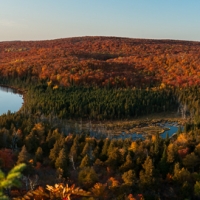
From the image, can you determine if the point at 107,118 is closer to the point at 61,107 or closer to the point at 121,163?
the point at 61,107

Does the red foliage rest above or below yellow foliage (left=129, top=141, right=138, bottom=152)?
below

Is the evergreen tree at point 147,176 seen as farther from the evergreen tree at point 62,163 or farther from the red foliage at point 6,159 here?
the red foliage at point 6,159

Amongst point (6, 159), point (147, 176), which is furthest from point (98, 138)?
point (147, 176)

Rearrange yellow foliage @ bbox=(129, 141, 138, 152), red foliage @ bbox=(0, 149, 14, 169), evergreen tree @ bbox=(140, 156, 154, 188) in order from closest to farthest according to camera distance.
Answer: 1. evergreen tree @ bbox=(140, 156, 154, 188)
2. red foliage @ bbox=(0, 149, 14, 169)
3. yellow foliage @ bbox=(129, 141, 138, 152)

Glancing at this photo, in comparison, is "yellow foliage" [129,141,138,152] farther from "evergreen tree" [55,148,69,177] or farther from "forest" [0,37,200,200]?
"evergreen tree" [55,148,69,177]

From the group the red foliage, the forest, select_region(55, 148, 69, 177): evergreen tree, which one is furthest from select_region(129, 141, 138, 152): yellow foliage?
the red foliage

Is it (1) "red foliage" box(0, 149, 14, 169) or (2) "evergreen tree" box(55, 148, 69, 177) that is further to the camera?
(1) "red foliage" box(0, 149, 14, 169)

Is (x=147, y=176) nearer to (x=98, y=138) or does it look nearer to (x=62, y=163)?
(x=62, y=163)

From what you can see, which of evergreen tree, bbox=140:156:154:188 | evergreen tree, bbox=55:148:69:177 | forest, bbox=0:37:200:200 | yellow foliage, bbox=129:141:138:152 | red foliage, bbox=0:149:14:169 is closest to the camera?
forest, bbox=0:37:200:200


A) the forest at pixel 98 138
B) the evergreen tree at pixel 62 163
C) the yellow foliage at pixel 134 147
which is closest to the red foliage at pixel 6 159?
the forest at pixel 98 138
